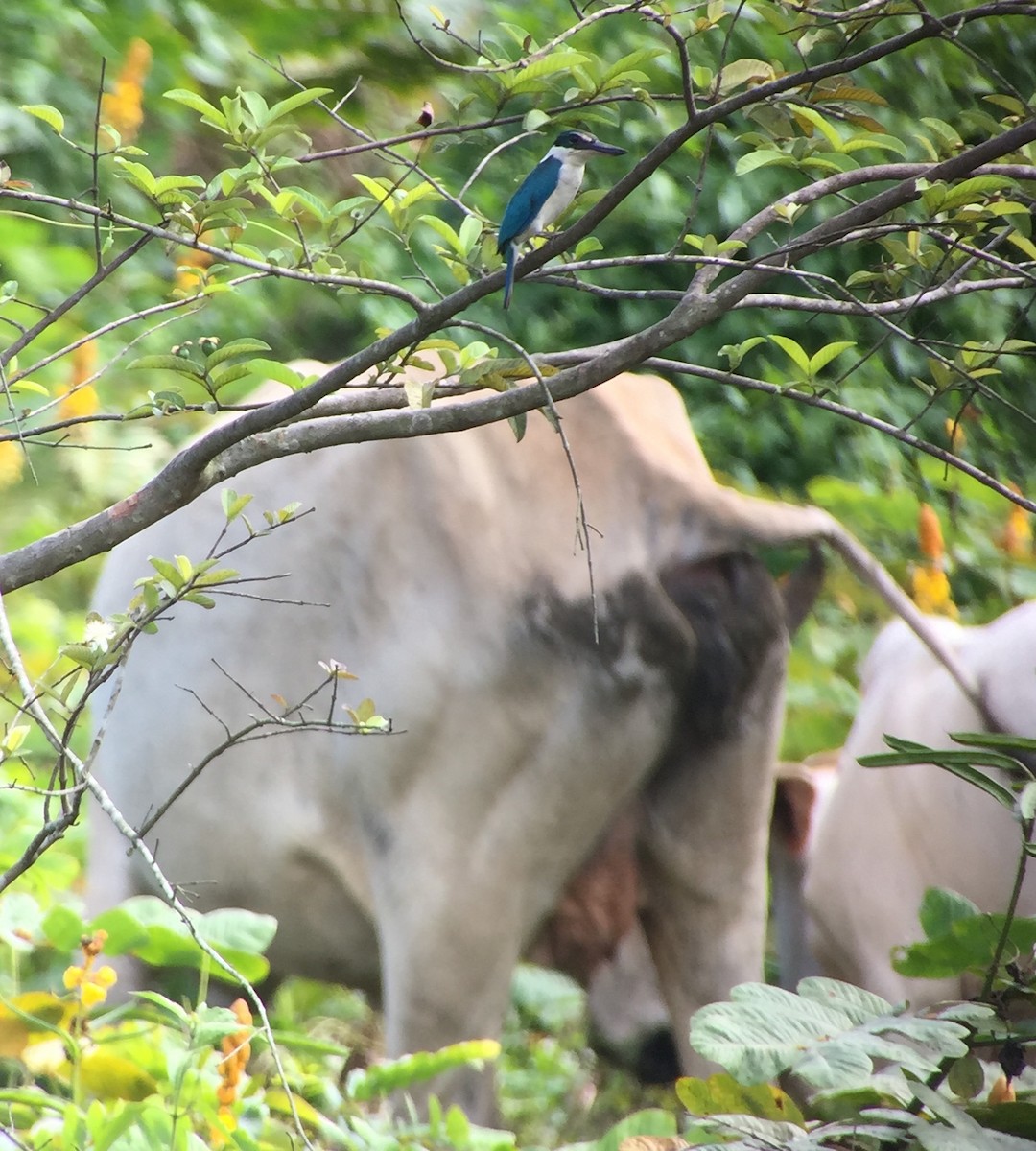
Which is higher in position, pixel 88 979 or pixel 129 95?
pixel 129 95

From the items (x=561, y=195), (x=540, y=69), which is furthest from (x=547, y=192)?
(x=540, y=69)

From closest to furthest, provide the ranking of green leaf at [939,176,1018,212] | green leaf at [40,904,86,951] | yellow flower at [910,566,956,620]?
1. green leaf at [939,176,1018,212]
2. green leaf at [40,904,86,951]
3. yellow flower at [910,566,956,620]

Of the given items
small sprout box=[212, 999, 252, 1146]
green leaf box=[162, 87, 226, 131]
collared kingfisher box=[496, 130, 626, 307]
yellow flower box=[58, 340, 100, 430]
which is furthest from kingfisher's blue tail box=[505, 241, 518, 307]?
yellow flower box=[58, 340, 100, 430]

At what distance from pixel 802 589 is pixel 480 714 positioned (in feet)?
2.25

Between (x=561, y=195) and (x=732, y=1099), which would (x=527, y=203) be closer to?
(x=561, y=195)

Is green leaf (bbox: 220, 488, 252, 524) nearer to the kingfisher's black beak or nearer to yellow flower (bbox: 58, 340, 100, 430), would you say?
the kingfisher's black beak

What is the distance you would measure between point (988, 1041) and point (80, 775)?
73cm

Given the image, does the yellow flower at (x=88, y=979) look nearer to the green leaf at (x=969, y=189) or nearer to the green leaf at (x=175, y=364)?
the green leaf at (x=175, y=364)

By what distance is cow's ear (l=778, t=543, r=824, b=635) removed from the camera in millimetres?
2521

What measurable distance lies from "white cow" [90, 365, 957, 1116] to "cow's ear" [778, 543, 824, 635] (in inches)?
8.1

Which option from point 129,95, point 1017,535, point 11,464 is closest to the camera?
point 1017,535

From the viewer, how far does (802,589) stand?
2.54 metres

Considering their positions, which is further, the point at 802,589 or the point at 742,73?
the point at 802,589

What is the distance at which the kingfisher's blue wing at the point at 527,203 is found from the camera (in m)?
1.24
